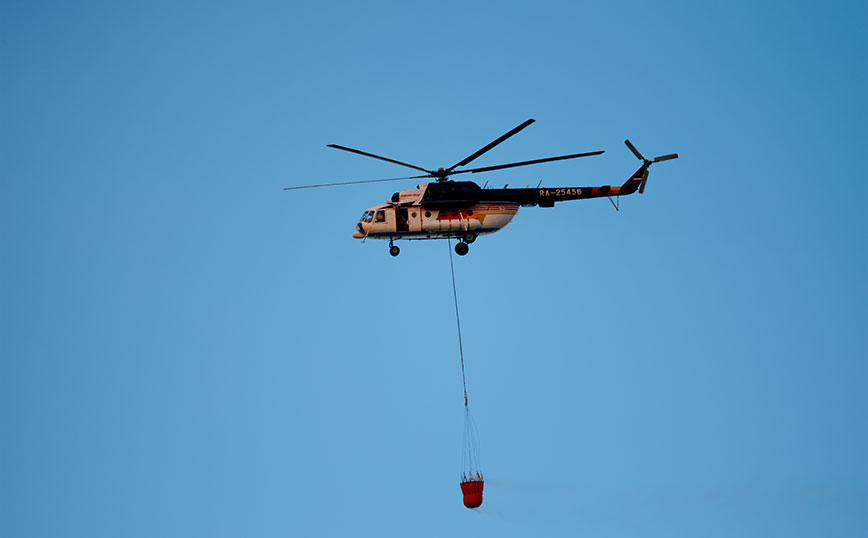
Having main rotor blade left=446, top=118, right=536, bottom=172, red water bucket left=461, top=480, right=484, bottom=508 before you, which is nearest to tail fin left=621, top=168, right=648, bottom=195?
main rotor blade left=446, top=118, right=536, bottom=172

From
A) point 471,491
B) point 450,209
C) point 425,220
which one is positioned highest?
point 450,209

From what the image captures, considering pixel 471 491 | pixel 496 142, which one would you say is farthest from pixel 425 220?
pixel 471 491

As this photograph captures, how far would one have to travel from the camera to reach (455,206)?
35156mm

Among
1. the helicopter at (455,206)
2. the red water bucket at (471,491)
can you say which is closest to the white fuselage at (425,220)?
the helicopter at (455,206)

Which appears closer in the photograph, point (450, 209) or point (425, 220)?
point (425, 220)

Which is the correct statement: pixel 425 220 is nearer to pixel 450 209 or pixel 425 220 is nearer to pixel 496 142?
pixel 450 209

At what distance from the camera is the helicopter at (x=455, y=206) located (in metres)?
35.0

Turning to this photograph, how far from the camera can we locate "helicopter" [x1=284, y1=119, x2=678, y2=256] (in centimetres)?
3500

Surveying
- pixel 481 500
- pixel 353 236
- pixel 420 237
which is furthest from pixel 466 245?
pixel 481 500

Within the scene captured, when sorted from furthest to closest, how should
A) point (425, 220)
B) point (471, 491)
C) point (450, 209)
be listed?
point (450, 209) < point (425, 220) < point (471, 491)

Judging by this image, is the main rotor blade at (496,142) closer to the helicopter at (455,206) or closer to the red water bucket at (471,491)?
the helicopter at (455,206)

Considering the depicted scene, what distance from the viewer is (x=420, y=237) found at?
35.7 metres

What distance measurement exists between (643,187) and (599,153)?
233 inches

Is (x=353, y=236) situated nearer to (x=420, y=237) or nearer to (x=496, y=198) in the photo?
(x=420, y=237)
